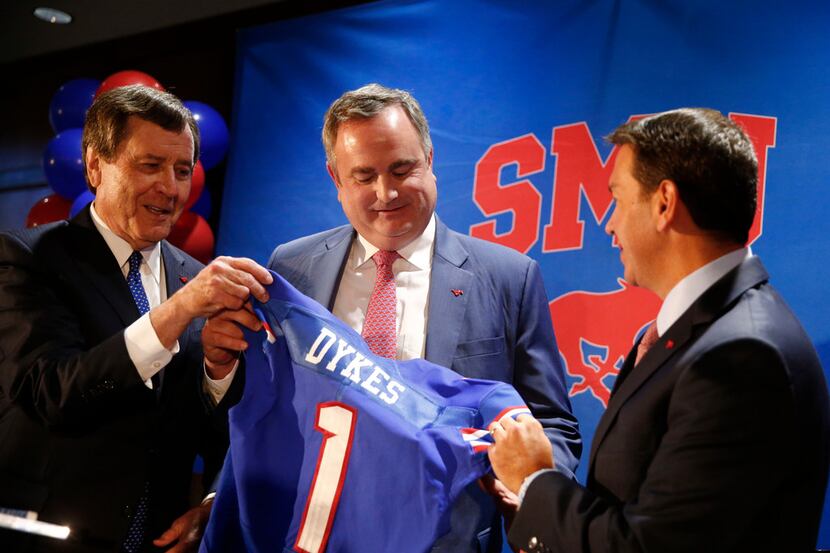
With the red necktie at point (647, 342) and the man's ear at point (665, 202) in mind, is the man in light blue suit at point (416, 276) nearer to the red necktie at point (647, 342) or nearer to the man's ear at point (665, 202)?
the red necktie at point (647, 342)

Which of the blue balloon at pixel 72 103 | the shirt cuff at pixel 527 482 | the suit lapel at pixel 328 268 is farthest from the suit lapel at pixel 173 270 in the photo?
the blue balloon at pixel 72 103

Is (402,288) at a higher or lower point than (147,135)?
lower

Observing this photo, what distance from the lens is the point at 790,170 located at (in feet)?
10.2

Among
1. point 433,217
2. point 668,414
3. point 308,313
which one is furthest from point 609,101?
point 668,414

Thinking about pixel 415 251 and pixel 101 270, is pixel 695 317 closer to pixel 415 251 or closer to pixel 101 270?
pixel 415 251

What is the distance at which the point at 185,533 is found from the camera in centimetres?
195

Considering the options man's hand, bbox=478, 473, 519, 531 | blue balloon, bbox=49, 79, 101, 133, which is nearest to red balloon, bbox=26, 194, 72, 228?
blue balloon, bbox=49, 79, 101, 133

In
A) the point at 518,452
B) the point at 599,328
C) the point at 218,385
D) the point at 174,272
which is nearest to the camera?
the point at 518,452

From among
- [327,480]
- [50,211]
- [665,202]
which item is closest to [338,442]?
[327,480]

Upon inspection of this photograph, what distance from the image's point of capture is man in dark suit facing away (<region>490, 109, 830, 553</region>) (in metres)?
1.25

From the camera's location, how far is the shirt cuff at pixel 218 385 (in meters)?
1.93

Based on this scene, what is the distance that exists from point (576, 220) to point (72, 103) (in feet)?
9.08

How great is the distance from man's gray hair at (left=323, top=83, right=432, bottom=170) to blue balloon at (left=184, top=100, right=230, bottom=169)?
7.11 feet

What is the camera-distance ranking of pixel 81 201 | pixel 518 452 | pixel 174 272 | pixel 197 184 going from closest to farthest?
pixel 518 452, pixel 174 272, pixel 81 201, pixel 197 184
